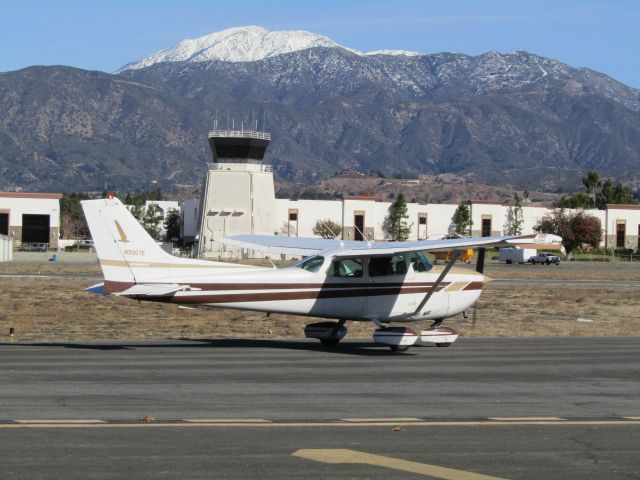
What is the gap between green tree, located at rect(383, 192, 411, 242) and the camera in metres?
128

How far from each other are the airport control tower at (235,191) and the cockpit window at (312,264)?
81019 millimetres

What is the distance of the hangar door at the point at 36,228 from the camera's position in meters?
120

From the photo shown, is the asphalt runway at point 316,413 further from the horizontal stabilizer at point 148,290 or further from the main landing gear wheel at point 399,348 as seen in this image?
the horizontal stabilizer at point 148,290

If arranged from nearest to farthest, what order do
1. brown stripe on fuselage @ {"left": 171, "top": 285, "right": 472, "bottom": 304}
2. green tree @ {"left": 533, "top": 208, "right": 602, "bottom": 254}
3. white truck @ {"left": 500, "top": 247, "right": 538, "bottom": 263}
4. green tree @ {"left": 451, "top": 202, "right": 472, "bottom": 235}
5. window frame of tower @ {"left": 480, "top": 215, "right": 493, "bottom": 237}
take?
brown stripe on fuselage @ {"left": 171, "top": 285, "right": 472, "bottom": 304} < white truck @ {"left": 500, "top": 247, "right": 538, "bottom": 263} < green tree @ {"left": 533, "top": 208, "right": 602, "bottom": 254} < green tree @ {"left": 451, "top": 202, "right": 472, "bottom": 235} < window frame of tower @ {"left": 480, "top": 215, "right": 493, "bottom": 237}

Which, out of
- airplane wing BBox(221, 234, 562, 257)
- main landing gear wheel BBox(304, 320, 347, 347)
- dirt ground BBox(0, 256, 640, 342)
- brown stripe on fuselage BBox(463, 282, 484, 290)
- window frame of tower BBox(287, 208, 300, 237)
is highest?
window frame of tower BBox(287, 208, 300, 237)

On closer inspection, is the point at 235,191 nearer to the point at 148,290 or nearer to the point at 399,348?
the point at 399,348

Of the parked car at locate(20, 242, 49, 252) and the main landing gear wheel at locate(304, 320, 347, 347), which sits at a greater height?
the parked car at locate(20, 242, 49, 252)

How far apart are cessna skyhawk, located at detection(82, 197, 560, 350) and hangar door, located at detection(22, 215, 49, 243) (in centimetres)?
10222

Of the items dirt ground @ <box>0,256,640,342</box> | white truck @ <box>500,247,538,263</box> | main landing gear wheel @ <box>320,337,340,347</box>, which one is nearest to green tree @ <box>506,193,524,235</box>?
white truck @ <box>500,247,538,263</box>

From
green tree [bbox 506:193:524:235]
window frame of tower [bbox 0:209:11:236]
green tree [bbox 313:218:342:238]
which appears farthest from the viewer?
green tree [bbox 506:193:524:235]

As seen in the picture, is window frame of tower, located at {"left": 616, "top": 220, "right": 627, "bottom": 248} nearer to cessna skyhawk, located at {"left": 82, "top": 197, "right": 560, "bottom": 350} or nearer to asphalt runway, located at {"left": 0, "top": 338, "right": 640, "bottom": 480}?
cessna skyhawk, located at {"left": 82, "top": 197, "right": 560, "bottom": 350}

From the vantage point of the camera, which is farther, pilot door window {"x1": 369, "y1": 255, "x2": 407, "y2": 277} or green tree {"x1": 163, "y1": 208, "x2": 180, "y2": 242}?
green tree {"x1": 163, "y1": 208, "x2": 180, "y2": 242}

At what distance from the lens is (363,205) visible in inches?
5059

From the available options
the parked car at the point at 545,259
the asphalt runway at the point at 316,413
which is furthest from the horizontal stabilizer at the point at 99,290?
the parked car at the point at 545,259
